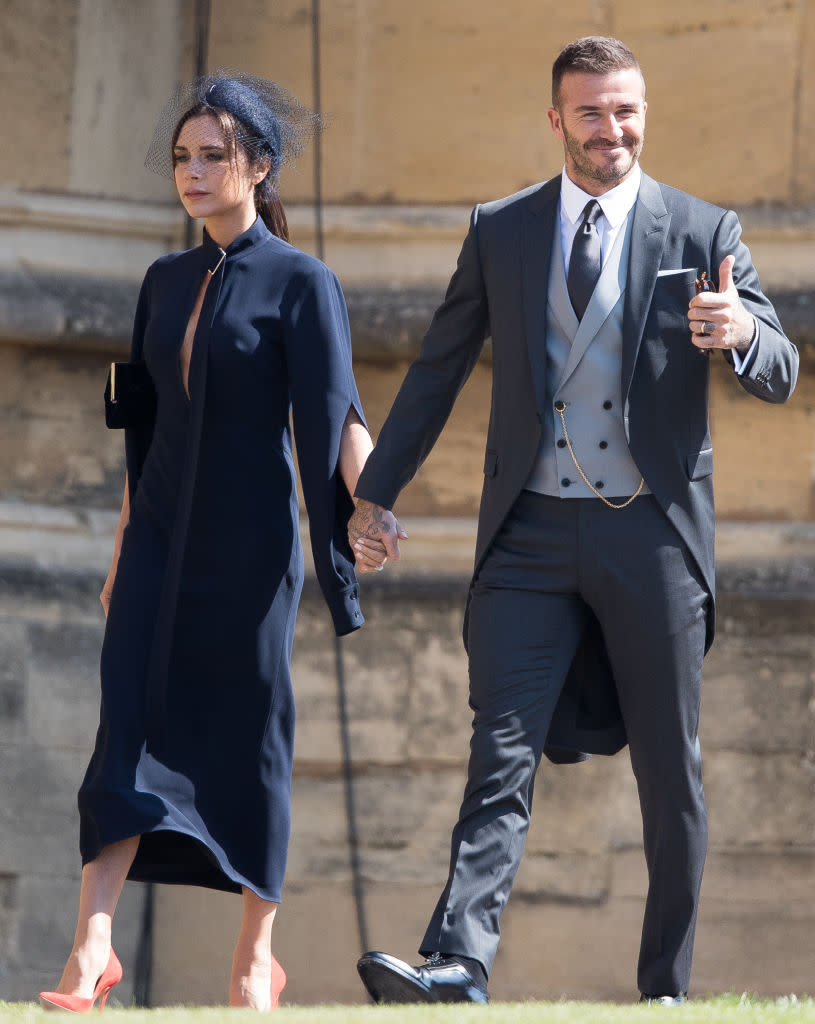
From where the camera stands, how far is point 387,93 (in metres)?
5.69

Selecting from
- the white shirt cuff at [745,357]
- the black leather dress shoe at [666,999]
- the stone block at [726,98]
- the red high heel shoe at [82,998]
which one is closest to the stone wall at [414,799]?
the stone block at [726,98]

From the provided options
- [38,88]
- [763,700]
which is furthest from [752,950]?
[38,88]

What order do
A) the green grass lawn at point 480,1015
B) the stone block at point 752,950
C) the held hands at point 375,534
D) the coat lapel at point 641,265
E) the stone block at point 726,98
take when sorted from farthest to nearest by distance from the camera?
the stone block at point 726,98 → the stone block at point 752,950 → the held hands at point 375,534 → the coat lapel at point 641,265 → the green grass lawn at point 480,1015

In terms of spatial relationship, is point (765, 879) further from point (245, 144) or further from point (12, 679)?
point (245, 144)

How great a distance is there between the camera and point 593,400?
3.55m

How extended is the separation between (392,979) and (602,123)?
1754 millimetres

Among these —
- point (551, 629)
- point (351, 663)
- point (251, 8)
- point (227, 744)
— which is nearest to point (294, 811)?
point (351, 663)

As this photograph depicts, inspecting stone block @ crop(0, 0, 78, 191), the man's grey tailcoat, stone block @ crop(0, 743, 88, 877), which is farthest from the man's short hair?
stone block @ crop(0, 743, 88, 877)

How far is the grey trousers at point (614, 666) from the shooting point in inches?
139

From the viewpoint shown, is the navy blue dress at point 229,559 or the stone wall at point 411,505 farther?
the stone wall at point 411,505

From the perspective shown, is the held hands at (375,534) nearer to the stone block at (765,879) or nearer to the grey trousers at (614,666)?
the grey trousers at (614,666)

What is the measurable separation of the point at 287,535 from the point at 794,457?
2.17 m

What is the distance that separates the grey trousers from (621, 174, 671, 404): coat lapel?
0.31 meters

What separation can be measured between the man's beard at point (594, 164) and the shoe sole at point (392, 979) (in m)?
1.63
